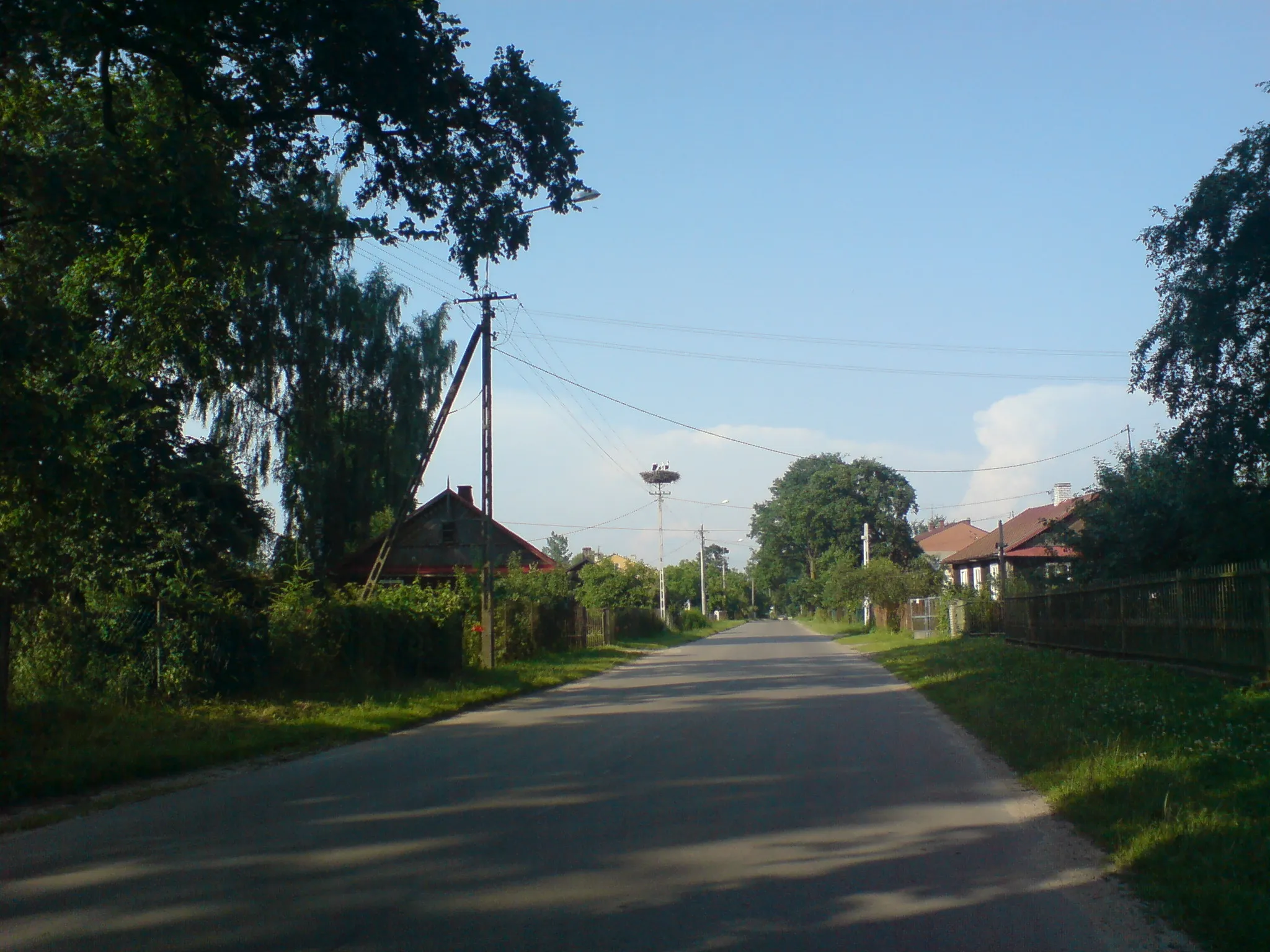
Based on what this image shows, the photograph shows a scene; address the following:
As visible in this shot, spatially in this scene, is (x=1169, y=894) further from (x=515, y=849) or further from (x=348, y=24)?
(x=348, y=24)

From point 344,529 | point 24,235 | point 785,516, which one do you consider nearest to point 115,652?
point 24,235

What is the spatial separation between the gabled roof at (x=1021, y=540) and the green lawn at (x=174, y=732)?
37.6 metres

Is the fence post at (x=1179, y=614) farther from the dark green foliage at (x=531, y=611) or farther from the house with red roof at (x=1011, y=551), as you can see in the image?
the house with red roof at (x=1011, y=551)

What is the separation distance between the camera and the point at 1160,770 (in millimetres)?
8930

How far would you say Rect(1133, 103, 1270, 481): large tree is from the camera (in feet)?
55.5

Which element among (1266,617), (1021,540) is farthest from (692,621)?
(1266,617)

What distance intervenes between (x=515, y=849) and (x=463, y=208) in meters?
7.54

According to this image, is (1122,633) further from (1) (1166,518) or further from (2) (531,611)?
(2) (531,611)

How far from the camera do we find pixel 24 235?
1230 centimetres

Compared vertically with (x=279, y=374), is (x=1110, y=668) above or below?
below

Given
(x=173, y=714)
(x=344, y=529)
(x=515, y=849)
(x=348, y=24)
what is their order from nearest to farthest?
(x=515, y=849) → (x=348, y=24) → (x=173, y=714) → (x=344, y=529)

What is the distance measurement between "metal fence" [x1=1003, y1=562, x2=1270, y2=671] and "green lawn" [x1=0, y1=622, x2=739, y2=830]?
36.8 ft

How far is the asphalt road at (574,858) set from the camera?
5594mm

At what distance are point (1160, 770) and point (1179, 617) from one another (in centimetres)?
879
